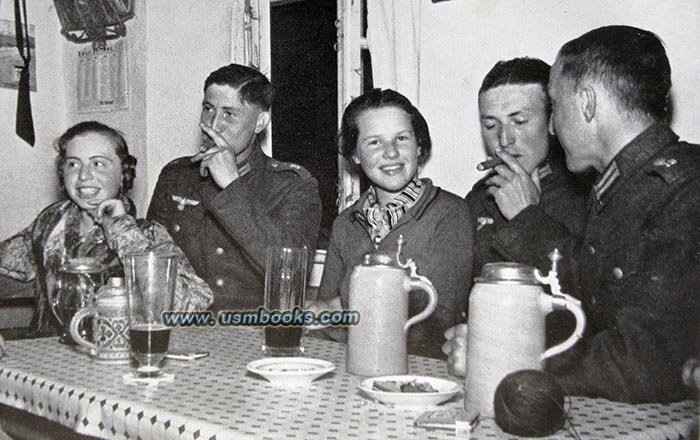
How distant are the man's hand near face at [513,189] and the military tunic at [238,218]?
791 millimetres

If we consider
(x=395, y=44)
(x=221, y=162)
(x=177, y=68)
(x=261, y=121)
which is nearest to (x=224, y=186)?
(x=221, y=162)

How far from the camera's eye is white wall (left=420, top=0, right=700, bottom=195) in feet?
7.61

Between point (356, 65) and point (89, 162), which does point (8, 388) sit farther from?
point (356, 65)

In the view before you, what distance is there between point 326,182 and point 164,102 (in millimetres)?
993

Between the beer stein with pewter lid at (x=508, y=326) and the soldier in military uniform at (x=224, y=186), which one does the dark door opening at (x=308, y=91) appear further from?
the beer stein with pewter lid at (x=508, y=326)

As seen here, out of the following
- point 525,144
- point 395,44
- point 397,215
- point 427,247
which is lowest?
point 427,247

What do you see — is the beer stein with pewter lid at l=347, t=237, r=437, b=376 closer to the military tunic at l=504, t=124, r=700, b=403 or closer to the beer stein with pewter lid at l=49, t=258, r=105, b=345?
the military tunic at l=504, t=124, r=700, b=403

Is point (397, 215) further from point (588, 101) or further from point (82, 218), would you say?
point (82, 218)

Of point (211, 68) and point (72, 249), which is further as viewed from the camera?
point (211, 68)

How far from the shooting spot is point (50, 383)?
4.70 feet

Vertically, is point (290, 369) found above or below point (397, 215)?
below

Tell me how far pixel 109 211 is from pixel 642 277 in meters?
1.61

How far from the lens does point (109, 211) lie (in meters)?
2.32
